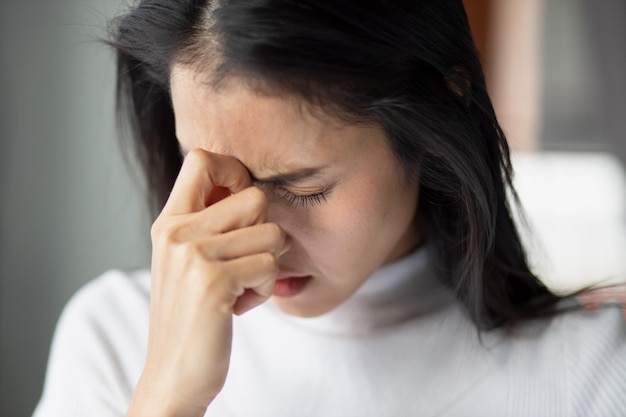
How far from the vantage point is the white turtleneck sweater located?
103 centimetres

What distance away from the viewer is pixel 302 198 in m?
0.85

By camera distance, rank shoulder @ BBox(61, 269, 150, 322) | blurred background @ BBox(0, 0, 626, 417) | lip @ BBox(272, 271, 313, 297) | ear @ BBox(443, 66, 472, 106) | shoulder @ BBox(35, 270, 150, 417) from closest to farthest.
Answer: ear @ BBox(443, 66, 472, 106)
lip @ BBox(272, 271, 313, 297)
shoulder @ BBox(35, 270, 150, 417)
shoulder @ BBox(61, 269, 150, 322)
blurred background @ BBox(0, 0, 626, 417)

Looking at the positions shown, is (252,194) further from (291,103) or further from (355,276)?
(355,276)

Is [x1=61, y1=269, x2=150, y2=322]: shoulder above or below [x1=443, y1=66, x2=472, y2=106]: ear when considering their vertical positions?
below

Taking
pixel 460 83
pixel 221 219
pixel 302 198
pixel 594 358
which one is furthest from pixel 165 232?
pixel 594 358

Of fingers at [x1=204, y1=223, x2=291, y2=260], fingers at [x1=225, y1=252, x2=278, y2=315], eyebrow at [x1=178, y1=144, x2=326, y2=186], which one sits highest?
eyebrow at [x1=178, y1=144, x2=326, y2=186]

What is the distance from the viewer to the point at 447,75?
2.79ft

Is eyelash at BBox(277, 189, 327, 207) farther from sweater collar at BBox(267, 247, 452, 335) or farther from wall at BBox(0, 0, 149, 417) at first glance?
wall at BBox(0, 0, 149, 417)

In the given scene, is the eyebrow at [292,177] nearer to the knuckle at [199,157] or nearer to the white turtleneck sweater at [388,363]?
the knuckle at [199,157]

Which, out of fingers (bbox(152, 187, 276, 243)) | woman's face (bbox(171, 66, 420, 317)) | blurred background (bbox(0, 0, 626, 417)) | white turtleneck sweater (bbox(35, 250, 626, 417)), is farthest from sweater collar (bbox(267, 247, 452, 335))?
blurred background (bbox(0, 0, 626, 417))

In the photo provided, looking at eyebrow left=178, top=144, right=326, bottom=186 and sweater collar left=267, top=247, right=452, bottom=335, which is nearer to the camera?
eyebrow left=178, top=144, right=326, bottom=186

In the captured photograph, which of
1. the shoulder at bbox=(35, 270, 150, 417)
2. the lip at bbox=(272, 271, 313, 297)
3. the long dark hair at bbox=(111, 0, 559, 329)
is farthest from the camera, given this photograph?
the shoulder at bbox=(35, 270, 150, 417)

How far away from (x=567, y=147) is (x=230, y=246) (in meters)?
2.37

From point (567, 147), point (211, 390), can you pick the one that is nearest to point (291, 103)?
point (211, 390)
